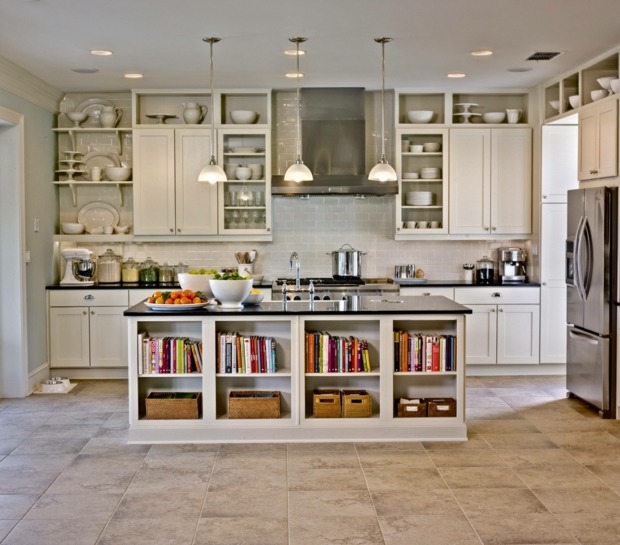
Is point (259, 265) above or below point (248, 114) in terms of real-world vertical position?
below

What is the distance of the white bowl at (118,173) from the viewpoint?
7.87 metres

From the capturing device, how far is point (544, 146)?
766 centimetres

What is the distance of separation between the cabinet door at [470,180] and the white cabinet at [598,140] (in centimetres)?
136

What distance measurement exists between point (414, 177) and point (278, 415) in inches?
138

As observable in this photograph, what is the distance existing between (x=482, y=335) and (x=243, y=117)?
314 centimetres

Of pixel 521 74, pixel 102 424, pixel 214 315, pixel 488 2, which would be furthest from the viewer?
pixel 521 74

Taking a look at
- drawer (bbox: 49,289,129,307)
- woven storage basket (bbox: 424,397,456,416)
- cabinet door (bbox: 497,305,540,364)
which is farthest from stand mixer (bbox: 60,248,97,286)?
cabinet door (bbox: 497,305,540,364)

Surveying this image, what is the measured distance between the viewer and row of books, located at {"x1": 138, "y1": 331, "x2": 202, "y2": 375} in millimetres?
5320

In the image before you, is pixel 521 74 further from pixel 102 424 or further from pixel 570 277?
pixel 102 424

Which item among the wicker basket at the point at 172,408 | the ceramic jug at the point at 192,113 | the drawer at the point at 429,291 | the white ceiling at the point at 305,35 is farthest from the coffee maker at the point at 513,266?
the wicker basket at the point at 172,408

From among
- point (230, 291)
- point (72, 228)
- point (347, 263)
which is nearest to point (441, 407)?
point (230, 291)

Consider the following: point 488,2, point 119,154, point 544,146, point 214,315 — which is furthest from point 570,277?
point 119,154

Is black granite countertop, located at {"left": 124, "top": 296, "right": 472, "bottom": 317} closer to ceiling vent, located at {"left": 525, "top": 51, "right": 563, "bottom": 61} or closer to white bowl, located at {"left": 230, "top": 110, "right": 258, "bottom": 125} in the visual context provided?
ceiling vent, located at {"left": 525, "top": 51, "right": 563, "bottom": 61}

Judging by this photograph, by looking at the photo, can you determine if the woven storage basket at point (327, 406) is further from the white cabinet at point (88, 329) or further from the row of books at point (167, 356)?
the white cabinet at point (88, 329)
